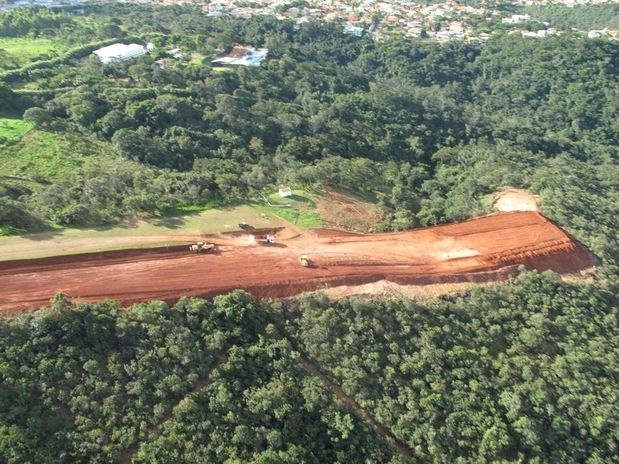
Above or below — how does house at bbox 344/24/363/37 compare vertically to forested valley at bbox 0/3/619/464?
above

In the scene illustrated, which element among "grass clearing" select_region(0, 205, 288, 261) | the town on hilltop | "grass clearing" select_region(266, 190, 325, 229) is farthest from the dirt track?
the town on hilltop

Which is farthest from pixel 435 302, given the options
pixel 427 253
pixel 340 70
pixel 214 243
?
pixel 340 70

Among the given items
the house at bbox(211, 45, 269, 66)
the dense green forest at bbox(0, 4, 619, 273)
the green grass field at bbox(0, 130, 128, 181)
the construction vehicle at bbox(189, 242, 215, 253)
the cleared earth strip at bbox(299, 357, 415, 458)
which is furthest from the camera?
the house at bbox(211, 45, 269, 66)

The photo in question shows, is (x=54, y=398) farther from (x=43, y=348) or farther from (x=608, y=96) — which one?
(x=608, y=96)

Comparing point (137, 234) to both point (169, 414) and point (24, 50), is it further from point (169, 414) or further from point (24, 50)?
point (24, 50)

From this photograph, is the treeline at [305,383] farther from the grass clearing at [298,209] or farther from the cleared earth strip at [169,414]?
the grass clearing at [298,209]

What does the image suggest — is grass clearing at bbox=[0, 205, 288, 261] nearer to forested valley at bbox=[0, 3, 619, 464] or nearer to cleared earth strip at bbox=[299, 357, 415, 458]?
forested valley at bbox=[0, 3, 619, 464]

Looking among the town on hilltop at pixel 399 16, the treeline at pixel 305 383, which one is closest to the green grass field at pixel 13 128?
the treeline at pixel 305 383
